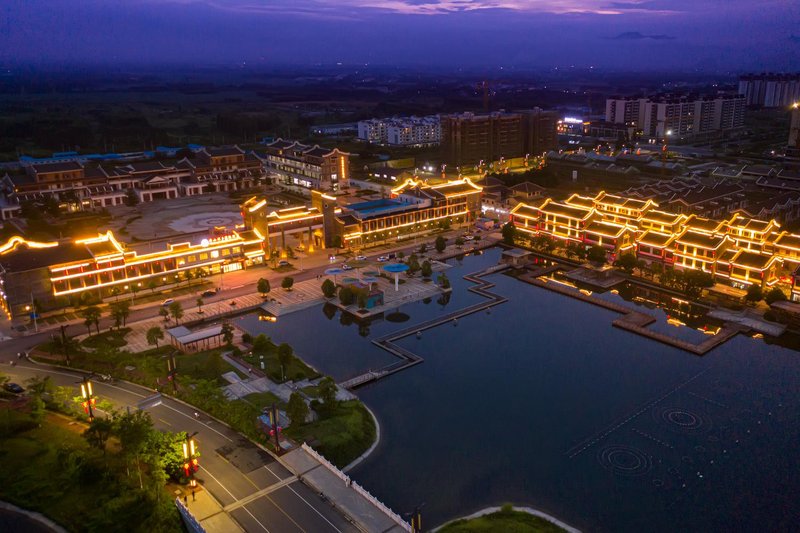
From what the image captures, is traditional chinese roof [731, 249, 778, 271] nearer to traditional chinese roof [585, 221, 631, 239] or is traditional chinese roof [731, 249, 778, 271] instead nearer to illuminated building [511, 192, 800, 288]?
illuminated building [511, 192, 800, 288]

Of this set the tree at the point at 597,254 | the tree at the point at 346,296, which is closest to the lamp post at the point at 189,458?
the tree at the point at 346,296

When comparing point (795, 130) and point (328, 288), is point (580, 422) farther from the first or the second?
point (795, 130)

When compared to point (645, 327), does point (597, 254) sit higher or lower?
higher

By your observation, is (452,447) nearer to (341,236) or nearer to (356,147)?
(341,236)

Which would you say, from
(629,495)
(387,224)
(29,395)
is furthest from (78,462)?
(387,224)

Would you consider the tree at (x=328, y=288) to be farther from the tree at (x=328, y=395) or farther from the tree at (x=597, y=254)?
the tree at (x=597, y=254)

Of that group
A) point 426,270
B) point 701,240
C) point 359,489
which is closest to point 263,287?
point 426,270
